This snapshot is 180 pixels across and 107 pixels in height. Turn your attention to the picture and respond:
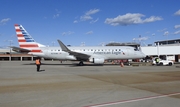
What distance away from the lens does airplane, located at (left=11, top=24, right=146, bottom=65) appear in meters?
36.8

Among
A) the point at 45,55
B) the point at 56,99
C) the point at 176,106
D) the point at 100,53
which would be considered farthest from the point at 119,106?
the point at 45,55

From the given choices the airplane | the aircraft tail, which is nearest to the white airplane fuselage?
the airplane

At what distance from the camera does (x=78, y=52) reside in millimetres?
35938

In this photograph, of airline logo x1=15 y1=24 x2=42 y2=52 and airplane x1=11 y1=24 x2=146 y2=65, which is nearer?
airplane x1=11 y1=24 x2=146 y2=65

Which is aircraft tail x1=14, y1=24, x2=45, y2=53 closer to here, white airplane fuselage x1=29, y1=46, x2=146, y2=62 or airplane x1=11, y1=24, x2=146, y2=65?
airplane x1=11, y1=24, x2=146, y2=65

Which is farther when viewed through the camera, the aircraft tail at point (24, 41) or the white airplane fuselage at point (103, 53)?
the aircraft tail at point (24, 41)

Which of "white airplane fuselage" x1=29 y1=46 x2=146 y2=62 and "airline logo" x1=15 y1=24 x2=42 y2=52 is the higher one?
"airline logo" x1=15 y1=24 x2=42 y2=52

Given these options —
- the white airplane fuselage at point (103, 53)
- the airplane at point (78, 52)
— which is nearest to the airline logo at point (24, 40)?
the airplane at point (78, 52)

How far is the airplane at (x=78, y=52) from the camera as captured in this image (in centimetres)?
3675

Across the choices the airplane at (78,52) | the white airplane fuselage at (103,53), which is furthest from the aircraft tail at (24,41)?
the white airplane fuselage at (103,53)

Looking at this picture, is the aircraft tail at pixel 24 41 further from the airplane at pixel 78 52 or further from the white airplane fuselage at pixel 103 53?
the white airplane fuselage at pixel 103 53

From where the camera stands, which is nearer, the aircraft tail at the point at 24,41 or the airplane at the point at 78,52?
the airplane at the point at 78,52

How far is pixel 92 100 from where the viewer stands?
27.0 feet

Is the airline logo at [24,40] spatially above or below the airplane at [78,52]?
above
